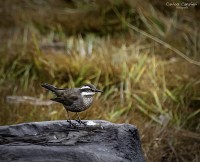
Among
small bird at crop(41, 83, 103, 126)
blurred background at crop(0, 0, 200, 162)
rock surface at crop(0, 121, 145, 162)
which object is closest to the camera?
rock surface at crop(0, 121, 145, 162)

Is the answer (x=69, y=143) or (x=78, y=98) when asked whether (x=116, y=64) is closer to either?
(x=78, y=98)

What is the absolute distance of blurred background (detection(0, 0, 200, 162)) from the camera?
19.1 ft

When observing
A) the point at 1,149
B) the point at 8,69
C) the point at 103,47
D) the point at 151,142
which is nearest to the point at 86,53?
the point at 103,47

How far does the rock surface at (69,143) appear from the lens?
11.3 feet

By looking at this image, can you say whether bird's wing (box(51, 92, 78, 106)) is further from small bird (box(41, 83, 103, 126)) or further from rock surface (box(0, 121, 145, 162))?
rock surface (box(0, 121, 145, 162))

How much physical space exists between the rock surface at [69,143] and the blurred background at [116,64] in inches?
57.1

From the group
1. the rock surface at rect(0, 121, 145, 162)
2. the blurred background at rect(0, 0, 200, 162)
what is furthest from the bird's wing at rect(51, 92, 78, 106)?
the blurred background at rect(0, 0, 200, 162)

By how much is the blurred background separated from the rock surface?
145cm

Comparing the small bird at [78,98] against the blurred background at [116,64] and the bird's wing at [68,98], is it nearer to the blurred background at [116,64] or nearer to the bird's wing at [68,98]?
the bird's wing at [68,98]

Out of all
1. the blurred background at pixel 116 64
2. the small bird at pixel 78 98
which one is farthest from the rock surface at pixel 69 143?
the blurred background at pixel 116 64

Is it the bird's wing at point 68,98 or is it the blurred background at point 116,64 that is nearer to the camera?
the bird's wing at point 68,98

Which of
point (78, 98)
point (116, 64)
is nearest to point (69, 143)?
point (78, 98)

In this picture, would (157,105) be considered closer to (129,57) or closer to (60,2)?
(129,57)

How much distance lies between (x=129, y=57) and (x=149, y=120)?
126 cm
